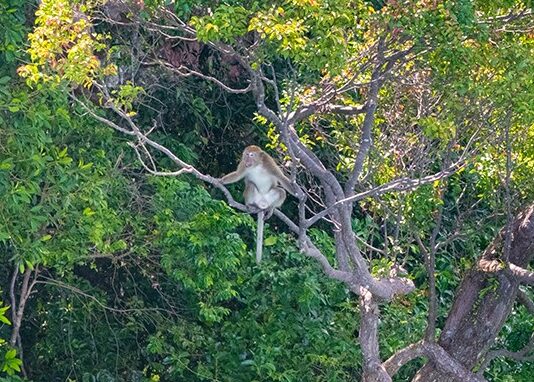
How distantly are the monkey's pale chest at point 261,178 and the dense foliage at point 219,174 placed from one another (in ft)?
0.69

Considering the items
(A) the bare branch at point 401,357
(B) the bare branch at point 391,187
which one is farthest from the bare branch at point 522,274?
(B) the bare branch at point 391,187

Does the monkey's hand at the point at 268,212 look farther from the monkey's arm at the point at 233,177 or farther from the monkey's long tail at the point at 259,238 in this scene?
the monkey's arm at the point at 233,177

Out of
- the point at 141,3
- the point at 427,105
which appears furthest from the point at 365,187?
the point at 141,3

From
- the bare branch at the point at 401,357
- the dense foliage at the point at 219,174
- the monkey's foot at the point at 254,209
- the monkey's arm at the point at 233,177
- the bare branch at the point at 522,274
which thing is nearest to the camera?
the dense foliage at the point at 219,174

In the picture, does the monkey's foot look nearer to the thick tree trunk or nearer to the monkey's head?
the monkey's head

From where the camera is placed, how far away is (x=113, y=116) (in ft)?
30.4

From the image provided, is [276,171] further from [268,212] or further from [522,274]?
[522,274]

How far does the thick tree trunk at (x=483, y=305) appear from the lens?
9008 mm

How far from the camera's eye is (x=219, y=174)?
1094 cm

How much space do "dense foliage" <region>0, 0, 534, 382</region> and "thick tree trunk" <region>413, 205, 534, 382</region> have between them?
294mm

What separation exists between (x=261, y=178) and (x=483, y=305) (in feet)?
6.35

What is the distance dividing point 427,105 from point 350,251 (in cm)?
113

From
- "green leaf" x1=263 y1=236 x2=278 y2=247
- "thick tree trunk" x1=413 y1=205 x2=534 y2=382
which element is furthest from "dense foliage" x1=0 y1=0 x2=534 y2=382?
"thick tree trunk" x1=413 y1=205 x2=534 y2=382

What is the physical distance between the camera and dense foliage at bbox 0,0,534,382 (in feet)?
23.3
